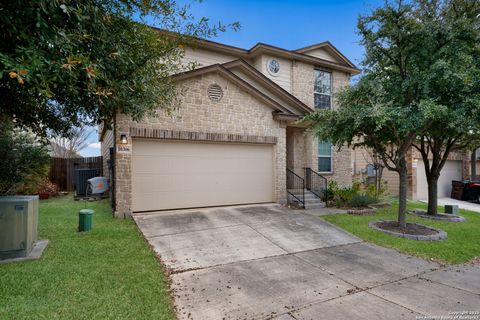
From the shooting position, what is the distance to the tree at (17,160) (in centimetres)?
943

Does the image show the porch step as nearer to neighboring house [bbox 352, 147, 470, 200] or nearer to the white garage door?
neighboring house [bbox 352, 147, 470, 200]

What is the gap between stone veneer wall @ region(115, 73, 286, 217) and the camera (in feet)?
25.1

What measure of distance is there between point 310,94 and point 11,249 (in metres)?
12.0

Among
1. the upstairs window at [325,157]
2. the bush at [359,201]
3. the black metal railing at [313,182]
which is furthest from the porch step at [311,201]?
the upstairs window at [325,157]

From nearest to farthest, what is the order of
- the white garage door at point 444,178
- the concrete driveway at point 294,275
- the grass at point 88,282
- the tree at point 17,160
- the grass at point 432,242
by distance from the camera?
1. the grass at point 88,282
2. the concrete driveway at point 294,275
3. the grass at point 432,242
4. the tree at point 17,160
5. the white garage door at point 444,178

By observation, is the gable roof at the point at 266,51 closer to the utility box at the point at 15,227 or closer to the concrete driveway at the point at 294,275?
the concrete driveway at the point at 294,275

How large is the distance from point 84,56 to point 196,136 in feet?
17.7

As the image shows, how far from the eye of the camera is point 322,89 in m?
13.5

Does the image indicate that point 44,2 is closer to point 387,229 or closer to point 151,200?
point 151,200

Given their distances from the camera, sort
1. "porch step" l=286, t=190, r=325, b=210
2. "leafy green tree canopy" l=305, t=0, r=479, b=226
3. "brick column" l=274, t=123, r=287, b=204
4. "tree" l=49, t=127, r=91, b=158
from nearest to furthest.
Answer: "leafy green tree canopy" l=305, t=0, r=479, b=226, "porch step" l=286, t=190, r=325, b=210, "brick column" l=274, t=123, r=287, b=204, "tree" l=49, t=127, r=91, b=158

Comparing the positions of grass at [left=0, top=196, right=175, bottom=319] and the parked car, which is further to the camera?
the parked car

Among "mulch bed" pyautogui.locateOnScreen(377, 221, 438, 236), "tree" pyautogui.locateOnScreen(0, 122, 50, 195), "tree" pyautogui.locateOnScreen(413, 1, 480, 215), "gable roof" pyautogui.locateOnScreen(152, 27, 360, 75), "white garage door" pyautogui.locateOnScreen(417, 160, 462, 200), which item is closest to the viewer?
"tree" pyautogui.locateOnScreen(413, 1, 480, 215)

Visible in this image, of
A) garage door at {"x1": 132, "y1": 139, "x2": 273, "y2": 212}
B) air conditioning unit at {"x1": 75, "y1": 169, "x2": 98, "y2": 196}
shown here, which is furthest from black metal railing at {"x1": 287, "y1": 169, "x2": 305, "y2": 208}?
air conditioning unit at {"x1": 75, "y1": 169, "x2": 98, "y2": 196}

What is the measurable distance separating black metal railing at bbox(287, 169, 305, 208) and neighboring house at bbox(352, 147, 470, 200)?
20.7 feet
